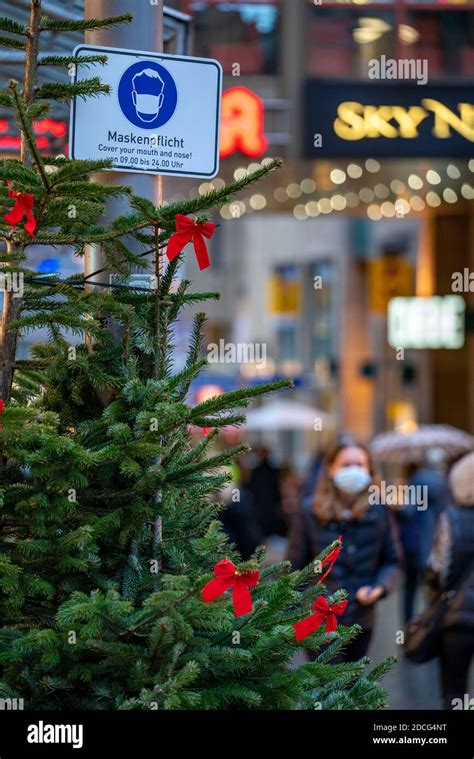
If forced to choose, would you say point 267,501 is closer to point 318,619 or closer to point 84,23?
point 318,619

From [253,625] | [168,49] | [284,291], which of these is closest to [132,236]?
[253,625]

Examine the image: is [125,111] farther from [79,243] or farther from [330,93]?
[330,93]

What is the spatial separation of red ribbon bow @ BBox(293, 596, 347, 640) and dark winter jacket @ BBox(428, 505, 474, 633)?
3.98 meters

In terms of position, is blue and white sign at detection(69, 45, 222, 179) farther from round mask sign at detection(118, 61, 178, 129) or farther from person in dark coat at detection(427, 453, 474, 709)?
person in dark coat at detection(427, 453, 474, 709)

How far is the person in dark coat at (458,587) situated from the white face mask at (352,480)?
19.8 inches

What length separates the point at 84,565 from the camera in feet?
11.8

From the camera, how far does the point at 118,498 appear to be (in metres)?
3.76

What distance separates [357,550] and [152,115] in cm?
412

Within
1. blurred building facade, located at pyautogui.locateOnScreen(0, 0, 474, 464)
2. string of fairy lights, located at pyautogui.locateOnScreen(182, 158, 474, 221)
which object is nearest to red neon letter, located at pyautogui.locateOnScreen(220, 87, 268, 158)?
blurred building facade, located at pyautogui.locateOnScreen(0, 0, 474, 464)

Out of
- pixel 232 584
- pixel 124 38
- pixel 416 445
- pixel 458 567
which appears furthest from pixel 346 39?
pixel 232 584

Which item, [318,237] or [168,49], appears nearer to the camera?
[168,49]

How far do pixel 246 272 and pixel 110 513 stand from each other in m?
56.2

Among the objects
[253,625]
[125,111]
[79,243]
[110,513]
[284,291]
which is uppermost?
[284,291]

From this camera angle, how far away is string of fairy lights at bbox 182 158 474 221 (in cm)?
1806
